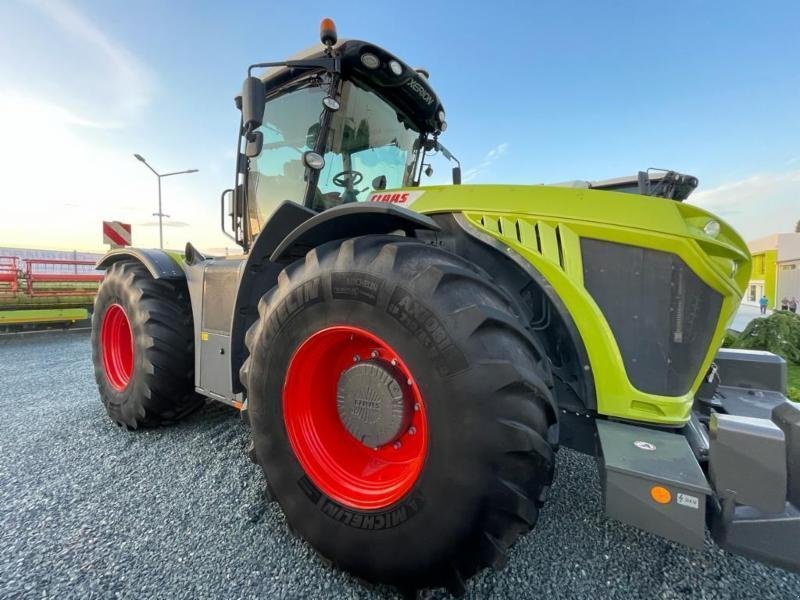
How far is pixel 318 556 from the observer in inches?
65.3

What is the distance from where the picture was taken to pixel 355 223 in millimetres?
1901

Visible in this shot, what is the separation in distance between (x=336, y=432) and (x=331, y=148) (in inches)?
69.4

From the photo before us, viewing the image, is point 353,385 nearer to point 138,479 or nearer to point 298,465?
point 298,465

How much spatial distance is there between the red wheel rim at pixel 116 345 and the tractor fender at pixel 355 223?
2.42 metres

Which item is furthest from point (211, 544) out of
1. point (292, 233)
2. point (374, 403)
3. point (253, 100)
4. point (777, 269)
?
point (777, 269)

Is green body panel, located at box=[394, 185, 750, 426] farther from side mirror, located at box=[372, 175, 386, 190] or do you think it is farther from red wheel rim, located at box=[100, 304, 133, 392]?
red wheel rim, located at box=[100, 304, 133, 392]

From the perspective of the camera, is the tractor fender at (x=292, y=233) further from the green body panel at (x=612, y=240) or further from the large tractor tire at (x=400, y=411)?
the green body panel at (x=612, y=240)

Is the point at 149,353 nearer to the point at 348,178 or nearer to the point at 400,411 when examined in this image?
the point at 348,178

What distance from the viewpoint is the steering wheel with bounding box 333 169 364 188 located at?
8.60ft

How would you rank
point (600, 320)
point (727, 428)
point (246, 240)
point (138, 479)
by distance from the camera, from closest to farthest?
point (727, 428) < point (600, 320) < point (138, 479) < point (246, 240)

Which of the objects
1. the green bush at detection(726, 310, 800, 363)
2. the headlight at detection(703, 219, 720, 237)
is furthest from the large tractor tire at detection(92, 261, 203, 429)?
the green bush at detection(726, 310, 800, 363)

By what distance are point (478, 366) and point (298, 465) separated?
93cm

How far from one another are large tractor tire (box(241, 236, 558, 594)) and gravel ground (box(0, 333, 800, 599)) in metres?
0.30

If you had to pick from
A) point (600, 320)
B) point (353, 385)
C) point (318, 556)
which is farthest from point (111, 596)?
point (600, 320)
